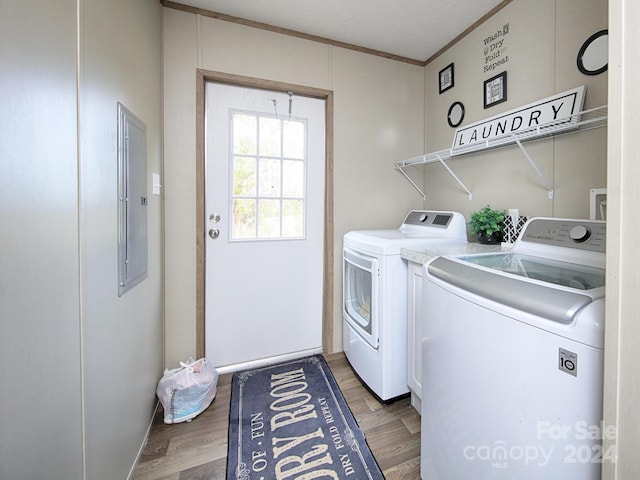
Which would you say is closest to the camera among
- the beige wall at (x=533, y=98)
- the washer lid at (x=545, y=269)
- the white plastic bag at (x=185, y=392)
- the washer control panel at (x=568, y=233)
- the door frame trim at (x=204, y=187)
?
the washer lid at (x=545, y=269)

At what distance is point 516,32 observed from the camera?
1.57m

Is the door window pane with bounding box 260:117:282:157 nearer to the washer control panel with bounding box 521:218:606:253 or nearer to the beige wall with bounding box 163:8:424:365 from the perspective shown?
the beige wall with bounding box 163:8:424:365

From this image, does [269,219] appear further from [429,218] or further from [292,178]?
[429,218]

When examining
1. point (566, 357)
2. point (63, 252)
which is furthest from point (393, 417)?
point (63, 252)

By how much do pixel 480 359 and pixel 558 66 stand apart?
1594 millimetres

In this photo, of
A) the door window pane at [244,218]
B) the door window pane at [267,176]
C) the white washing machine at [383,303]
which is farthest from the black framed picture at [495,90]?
the door window pane at [244,218]

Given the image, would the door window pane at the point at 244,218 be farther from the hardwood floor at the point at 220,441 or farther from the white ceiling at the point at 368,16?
the white ceiling at the point at 368,16

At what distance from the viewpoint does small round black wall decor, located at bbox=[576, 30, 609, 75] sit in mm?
1181

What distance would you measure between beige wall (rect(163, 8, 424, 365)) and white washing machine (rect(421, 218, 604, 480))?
4.02 feet

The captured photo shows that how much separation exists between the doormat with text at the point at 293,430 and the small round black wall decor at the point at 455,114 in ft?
6.81

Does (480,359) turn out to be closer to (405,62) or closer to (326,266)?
(326,266)

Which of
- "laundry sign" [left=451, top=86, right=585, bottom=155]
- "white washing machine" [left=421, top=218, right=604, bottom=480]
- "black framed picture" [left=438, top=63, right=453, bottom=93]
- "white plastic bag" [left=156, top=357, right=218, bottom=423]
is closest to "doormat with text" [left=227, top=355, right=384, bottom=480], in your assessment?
"white plastic bag" [left=156, top=357, right=218, bottom=423]

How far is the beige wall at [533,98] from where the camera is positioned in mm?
1259

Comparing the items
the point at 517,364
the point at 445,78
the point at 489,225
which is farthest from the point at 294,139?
the point at 517,364
